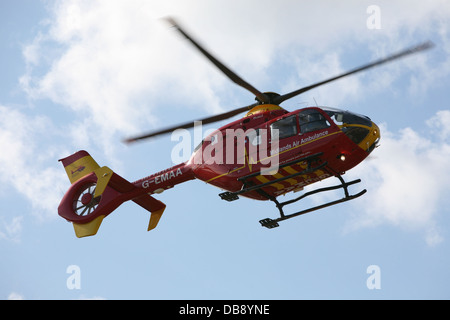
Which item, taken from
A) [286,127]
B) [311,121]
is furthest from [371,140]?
[286,127]

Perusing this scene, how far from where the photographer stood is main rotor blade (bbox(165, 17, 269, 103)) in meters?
19.7

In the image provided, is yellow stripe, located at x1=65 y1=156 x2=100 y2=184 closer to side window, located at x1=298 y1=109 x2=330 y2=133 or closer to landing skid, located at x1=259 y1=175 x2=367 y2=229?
landing skid, located at x1=259 y1=175 x2=367 y2=229

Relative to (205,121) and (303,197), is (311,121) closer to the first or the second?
(303,197)

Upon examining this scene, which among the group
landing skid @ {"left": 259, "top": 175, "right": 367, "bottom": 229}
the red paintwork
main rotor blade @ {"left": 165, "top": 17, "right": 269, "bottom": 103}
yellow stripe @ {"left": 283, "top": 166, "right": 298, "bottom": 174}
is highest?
main rotor blade @ {"left": 165, "top": 17, "right": 269, "bottom": 103}

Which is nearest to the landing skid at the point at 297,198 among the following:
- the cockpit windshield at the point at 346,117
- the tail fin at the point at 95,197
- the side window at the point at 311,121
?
the side window at the point at 311,121

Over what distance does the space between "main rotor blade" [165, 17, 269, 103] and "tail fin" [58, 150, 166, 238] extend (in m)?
5.54

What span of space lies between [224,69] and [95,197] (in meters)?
7.20

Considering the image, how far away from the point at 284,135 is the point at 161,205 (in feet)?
22.0

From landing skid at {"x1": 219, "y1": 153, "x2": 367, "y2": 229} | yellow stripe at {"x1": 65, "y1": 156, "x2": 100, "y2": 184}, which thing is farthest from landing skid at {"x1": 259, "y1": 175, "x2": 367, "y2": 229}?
yellow stripe at {"x1": 65, "y1": 156, "x2": 100, "y2": 184}

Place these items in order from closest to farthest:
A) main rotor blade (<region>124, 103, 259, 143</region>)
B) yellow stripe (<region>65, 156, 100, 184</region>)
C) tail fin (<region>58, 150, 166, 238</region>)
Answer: main rotor blade (<region>124, 103, 259, 143</region>)
tail fin (<region>58, 150, 166, 238</region>)
yellow stripe (<region>65, 156, 100, 184</region>)

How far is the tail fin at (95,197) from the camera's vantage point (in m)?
24.4

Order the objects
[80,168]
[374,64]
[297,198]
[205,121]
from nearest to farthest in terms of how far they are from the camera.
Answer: [374,64]
[297,198]
[205,121]
[80,168]

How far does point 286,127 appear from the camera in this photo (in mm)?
20766

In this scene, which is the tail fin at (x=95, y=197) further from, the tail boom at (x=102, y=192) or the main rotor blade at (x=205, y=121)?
the main rotor blade at (x=205, y=121)
